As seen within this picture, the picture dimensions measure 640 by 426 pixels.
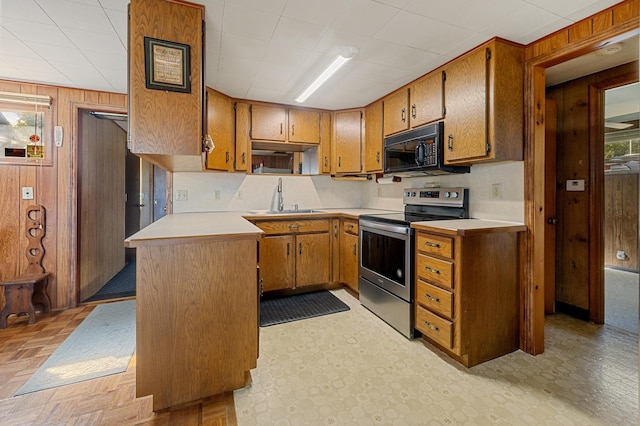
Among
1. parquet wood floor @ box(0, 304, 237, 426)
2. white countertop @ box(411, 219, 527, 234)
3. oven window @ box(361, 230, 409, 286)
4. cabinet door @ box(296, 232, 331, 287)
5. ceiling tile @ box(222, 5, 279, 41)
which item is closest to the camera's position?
parquet wood floor @ box(0, 304, 237, 426)

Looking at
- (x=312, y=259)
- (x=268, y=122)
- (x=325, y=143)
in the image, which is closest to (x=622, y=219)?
(x=325, y=143)

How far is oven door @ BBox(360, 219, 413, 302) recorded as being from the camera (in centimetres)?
225

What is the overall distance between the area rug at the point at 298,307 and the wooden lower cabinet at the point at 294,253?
145 mm

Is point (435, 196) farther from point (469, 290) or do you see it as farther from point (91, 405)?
point (91, 405)

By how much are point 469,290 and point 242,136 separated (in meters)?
2.69

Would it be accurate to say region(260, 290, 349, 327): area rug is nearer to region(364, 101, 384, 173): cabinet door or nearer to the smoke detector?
region(364, 101, 384, 173): cabinet door

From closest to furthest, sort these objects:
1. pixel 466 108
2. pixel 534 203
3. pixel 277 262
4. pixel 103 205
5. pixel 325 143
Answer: pixel 534 203 < pixel 466 108 < pixel 277 262 < pixel 103 205 < pixel 325 143

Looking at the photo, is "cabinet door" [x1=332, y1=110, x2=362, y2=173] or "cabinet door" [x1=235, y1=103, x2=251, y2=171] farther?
"cabinet door" [x1=332, y1=110, x2=362, y2=173]

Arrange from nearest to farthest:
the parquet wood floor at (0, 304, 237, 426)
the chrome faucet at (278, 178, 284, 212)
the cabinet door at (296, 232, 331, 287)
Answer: the parquet wood floor at (0, 304, 237, 426), the cabinet door at (296, 232, 331, 287), the chrome faucet at (278, 178, 284, 212)

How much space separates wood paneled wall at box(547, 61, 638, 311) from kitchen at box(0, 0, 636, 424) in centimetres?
102

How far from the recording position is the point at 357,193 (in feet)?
13.5

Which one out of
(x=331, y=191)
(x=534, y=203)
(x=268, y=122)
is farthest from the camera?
(x=331, y=191)

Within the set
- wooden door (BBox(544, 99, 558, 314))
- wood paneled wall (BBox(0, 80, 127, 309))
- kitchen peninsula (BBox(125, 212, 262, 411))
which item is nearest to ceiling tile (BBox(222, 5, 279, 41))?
kitchen peninsula (BBox(125, 212, 262, 411))

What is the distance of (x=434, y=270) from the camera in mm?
2023
